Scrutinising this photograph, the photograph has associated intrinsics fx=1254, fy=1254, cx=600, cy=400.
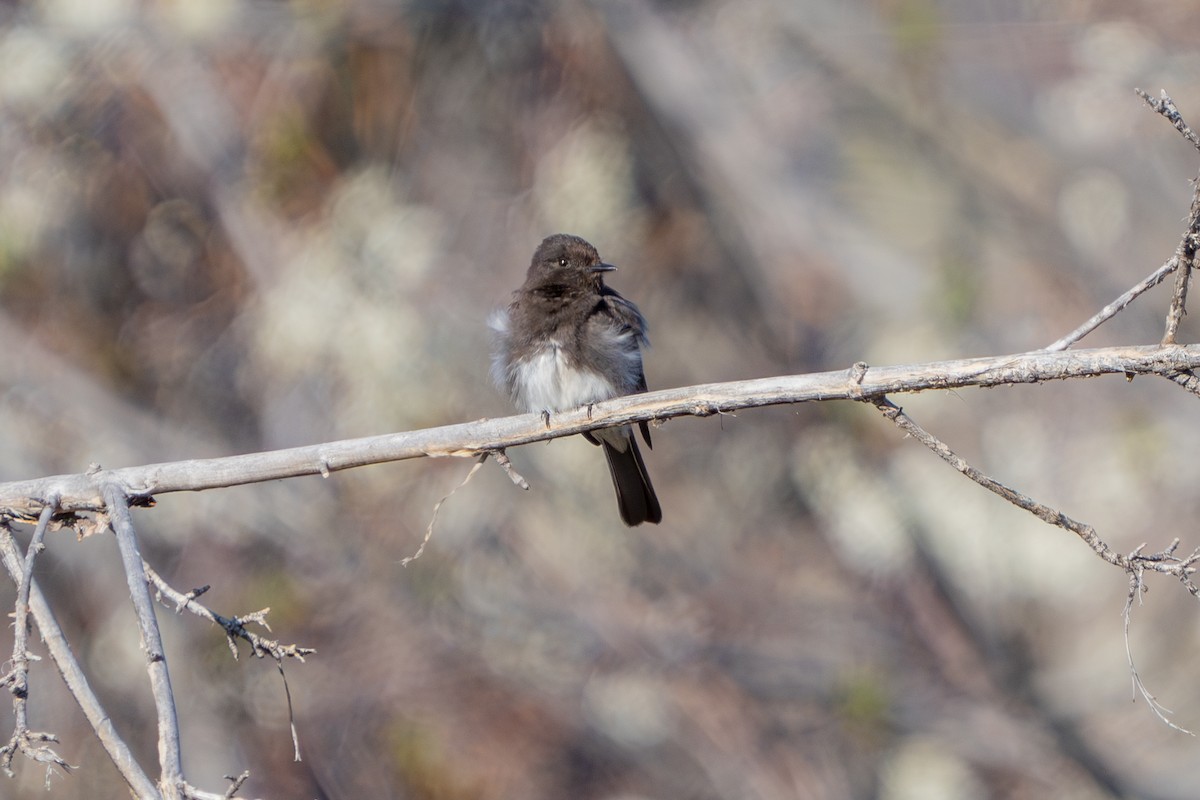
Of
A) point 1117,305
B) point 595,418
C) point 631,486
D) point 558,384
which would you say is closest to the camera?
point 1117,305

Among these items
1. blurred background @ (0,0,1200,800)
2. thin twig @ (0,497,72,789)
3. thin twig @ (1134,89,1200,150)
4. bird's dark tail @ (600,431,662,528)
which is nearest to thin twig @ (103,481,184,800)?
thin twig @ (0,497,72,789)

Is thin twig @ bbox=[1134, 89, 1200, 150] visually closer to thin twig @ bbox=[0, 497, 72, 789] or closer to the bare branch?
the bare branch

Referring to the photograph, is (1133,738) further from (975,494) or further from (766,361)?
(766,361)

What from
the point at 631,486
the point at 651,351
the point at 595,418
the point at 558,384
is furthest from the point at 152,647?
the point at 651,351

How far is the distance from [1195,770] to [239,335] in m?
4.97

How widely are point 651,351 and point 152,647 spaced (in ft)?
12.9

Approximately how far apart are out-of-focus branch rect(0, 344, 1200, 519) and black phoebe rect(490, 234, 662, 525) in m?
0.68

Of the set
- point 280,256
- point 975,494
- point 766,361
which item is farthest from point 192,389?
point 975,494

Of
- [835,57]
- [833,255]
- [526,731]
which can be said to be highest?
[835,57]

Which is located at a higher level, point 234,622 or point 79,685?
point 234,622

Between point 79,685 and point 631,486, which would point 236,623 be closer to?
point 79,685

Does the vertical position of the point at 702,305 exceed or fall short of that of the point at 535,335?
it exceeds it

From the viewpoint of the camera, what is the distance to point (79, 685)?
6.84 ft

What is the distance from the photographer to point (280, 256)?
6070 mm
